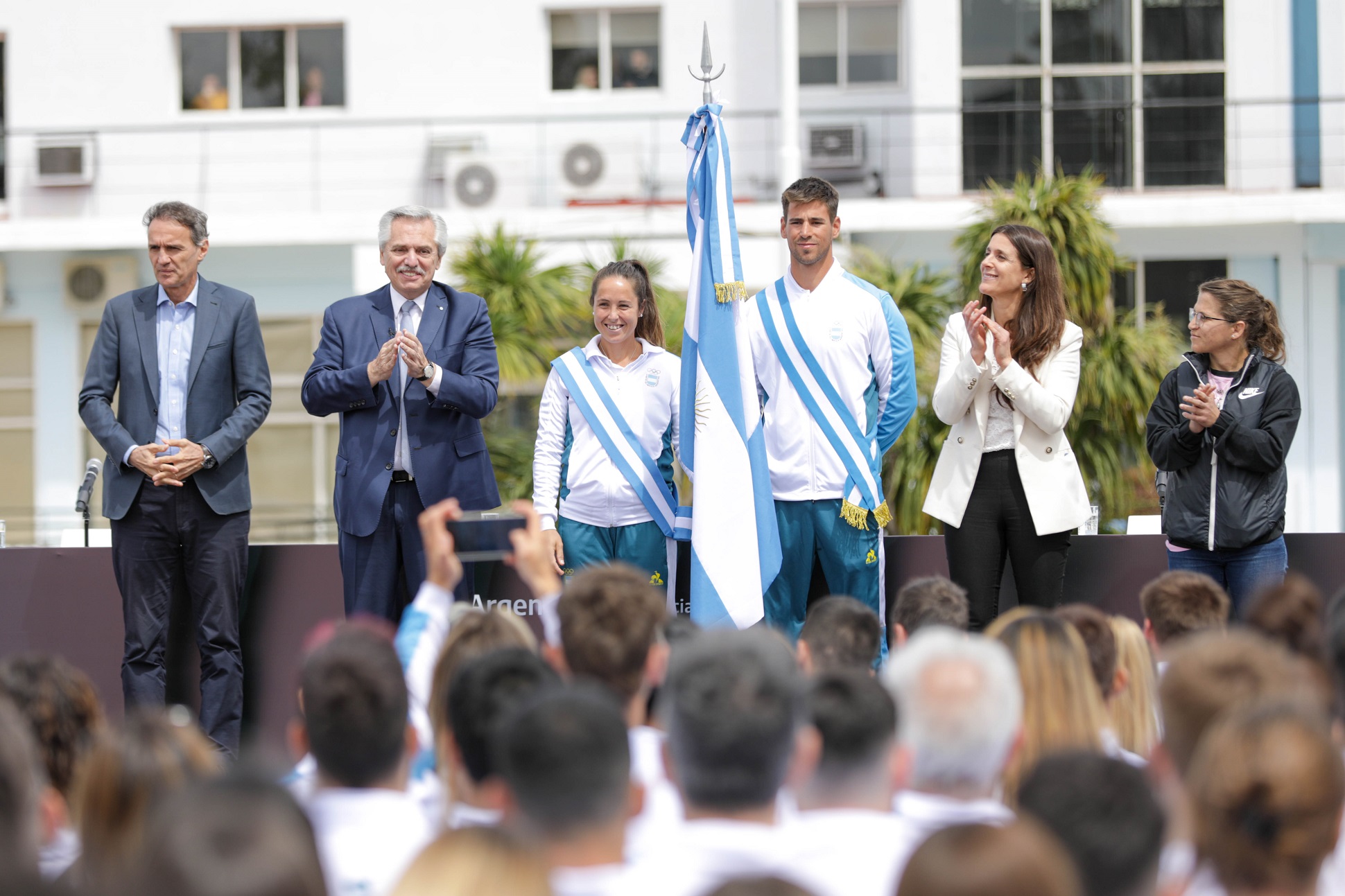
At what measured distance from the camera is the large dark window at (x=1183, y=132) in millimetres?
13164

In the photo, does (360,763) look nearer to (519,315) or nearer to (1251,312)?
(1251,312)

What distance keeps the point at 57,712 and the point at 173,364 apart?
8.95 feet

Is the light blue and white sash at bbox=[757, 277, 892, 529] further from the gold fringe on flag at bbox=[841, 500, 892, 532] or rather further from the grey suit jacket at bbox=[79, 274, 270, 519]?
the grey suit jacket at bbox=[79, 274, 270, 519]

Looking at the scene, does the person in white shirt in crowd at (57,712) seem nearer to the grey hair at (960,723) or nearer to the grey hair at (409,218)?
the grey hair at (960,723)

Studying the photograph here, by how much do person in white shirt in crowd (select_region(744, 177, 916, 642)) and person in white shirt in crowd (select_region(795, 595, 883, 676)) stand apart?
1.54m

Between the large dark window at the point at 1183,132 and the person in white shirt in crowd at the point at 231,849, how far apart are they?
42.9ft

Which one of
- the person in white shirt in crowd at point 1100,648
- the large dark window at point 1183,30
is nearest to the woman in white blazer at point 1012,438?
the person in white shirt in crowd at point 1100,648

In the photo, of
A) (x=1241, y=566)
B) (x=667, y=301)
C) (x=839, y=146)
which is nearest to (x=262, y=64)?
(x=839, y=146)

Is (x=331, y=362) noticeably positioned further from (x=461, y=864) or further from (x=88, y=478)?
(x=461, y=864)

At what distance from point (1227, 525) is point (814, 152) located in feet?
30.2

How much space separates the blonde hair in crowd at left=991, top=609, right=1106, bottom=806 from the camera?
2.67m

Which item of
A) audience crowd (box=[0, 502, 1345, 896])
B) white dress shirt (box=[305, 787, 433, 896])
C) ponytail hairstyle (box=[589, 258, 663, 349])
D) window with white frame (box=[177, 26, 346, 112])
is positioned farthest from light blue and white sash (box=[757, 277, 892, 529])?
window with white frame (box=[177, 26, 346, 112])

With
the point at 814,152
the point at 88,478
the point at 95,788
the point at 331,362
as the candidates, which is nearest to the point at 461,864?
the point at 95,788

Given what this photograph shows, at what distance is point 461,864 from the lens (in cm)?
161
